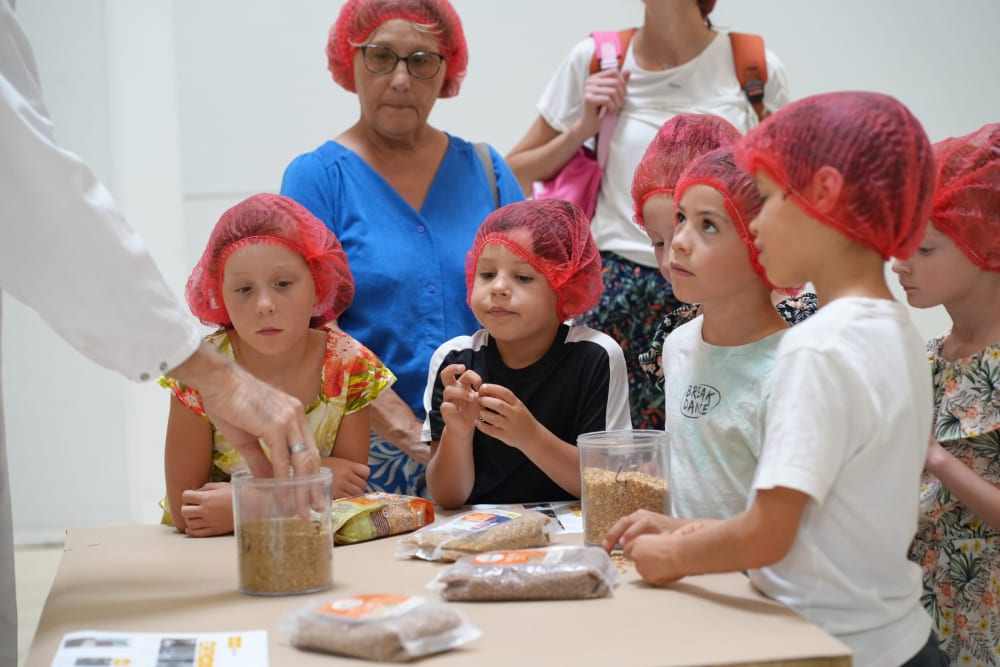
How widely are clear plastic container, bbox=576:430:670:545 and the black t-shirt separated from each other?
0.58 meters

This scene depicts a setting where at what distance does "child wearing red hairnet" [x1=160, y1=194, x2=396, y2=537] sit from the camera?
2203 millimetres

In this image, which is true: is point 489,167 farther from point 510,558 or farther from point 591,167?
point 510,558

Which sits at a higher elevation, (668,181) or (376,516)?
(668,181)

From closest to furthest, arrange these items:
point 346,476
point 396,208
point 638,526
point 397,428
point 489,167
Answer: point 638,526 → point 346,476 → point 397,428 → point 396,208 → point 489,167

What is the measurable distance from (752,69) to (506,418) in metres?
1.53

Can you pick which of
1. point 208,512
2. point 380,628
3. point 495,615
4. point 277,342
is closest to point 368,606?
point 380,628

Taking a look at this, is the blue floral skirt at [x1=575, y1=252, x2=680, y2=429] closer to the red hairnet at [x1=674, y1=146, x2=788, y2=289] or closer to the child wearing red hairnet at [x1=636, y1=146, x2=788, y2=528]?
the child wearing red hairnet at [x1=636, y1=146, x2=788, y2=528]

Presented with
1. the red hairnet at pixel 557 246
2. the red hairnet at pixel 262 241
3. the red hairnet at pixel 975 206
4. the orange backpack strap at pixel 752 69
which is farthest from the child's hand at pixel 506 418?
the orange backpack strap at pixel 752 69

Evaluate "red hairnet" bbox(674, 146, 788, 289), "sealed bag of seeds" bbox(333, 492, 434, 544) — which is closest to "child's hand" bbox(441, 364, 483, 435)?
"sealed bag of seeds" bbox(333, 492, 434, 544)

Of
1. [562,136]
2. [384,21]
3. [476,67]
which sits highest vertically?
[476,67]

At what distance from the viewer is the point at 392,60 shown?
276 cm

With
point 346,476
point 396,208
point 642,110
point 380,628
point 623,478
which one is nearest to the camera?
point 380,628

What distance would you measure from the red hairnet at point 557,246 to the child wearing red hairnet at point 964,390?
0.71m

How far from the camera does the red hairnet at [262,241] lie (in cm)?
228
